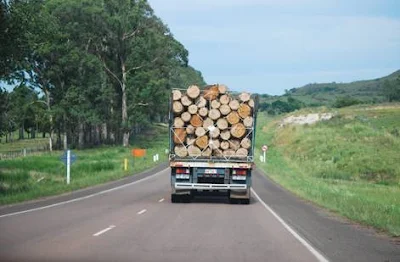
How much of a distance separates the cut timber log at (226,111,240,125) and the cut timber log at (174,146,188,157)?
2028 millimetres

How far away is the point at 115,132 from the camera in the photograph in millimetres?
91250

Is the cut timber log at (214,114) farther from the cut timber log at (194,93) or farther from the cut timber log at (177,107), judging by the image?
the cut timber log at (177,107)

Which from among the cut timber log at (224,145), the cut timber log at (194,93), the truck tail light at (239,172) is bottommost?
the truck tail light at (239,172)

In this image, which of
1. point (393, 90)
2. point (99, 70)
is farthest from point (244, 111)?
point (393, 90)

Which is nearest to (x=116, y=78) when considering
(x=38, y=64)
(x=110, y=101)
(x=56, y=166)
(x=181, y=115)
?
(x=110, y=101)

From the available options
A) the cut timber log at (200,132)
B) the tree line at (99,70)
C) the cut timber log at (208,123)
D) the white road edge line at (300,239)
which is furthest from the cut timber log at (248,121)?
the tree line at (99,70)

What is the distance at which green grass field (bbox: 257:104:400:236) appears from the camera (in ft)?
77.5

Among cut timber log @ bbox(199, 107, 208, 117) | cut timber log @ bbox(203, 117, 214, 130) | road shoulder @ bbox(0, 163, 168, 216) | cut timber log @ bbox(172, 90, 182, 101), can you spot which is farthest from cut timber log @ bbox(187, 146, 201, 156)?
road shoulder @ bbox(0, 163, 168, 216)

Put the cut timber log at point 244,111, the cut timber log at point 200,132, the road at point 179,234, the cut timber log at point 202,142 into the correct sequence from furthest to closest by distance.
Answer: the cut timber log at point 244,111 → the cut timber log at point 200,132 → the cut timber log at point 202,142 → the road at point 179,234

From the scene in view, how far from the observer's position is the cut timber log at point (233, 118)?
81.7 ft

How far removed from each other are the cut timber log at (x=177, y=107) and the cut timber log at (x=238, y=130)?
7.00 feet

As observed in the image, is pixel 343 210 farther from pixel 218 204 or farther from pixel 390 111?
pixel 390 111

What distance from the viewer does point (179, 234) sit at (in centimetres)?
1496

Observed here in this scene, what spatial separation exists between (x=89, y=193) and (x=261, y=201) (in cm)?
831
